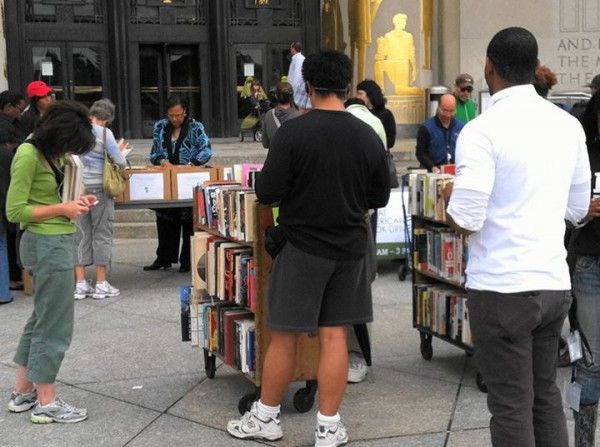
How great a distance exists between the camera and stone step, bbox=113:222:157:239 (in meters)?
12.5

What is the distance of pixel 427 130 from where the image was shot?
32.4 ft

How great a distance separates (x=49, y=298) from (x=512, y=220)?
2.72 metres

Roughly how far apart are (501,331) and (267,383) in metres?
1.66

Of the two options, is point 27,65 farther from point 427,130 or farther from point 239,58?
point 427,130

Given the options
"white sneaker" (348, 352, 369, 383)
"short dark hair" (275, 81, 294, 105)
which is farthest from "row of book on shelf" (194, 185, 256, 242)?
"short dark hair" (275, 81, 294, 105)

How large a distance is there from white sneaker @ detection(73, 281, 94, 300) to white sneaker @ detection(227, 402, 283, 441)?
414 centimetres

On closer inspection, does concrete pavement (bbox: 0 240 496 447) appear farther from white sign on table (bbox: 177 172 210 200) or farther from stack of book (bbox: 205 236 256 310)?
white sign on table (bbox: 177 172 210 200)

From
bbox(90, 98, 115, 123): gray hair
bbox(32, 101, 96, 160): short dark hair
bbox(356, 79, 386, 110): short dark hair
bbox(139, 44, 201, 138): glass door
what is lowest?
bbox(32, 101, 96, 160): short dark hair

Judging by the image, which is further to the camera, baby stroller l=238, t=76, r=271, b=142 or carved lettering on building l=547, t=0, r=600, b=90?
baby stroller l=238, t=76, r=271, b=142

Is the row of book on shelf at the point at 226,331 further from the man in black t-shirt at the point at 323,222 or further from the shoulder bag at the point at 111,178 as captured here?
the shoulder bag at the point at 111,178

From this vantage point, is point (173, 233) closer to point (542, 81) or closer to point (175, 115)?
point (175, 115)

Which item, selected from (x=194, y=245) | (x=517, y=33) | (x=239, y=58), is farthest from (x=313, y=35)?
(x=517, y=33)

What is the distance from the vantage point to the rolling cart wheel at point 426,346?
671 cm

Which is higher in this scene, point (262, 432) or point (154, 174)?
point (154, 174)
